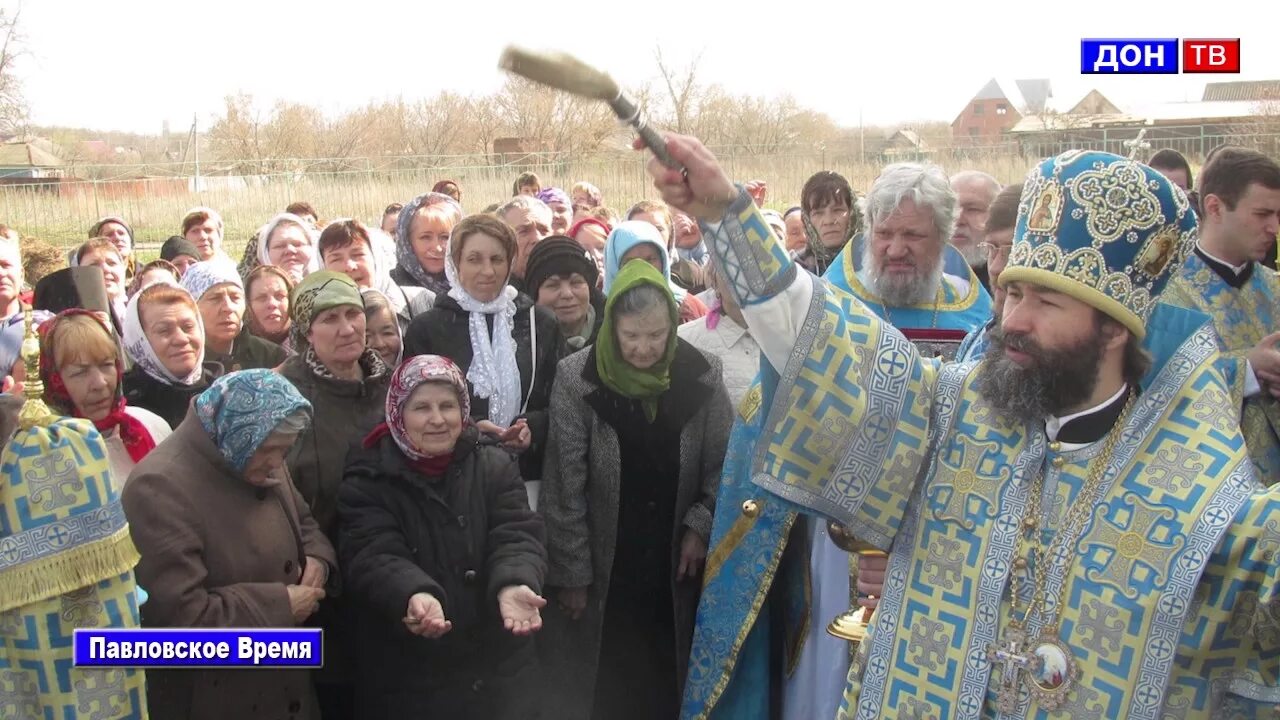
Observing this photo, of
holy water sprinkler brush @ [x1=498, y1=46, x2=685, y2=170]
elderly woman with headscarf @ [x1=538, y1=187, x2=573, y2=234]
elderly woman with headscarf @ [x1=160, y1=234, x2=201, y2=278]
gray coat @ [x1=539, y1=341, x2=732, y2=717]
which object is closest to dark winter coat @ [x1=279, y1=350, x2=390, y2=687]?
gray coat @ [x1=539, y1=341, x2=732, y2=717]

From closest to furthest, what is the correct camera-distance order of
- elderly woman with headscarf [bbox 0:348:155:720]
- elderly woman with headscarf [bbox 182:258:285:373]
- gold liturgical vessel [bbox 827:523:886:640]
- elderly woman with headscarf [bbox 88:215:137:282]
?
gold liturgical vessel [bbox 827:523:886:640]
elderly woman with headscarf [bbox 0:348:155:720]
elderly woman with headscarf [bbox 182:258:285:373]
elderly woman with headscarf [bbox 88:215:137:282]

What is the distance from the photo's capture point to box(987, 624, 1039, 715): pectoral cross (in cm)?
245

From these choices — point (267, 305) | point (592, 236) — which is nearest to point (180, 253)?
point (267, 305)

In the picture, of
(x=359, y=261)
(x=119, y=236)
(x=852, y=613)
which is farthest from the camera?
(x=119, y=236)

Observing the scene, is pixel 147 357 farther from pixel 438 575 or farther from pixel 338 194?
pixel 338 194

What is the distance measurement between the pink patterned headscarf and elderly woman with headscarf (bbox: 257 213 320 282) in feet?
8.18

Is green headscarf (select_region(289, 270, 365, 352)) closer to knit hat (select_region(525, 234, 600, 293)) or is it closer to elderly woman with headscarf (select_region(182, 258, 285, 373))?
elderly woman with headscarf (select_region(182, 258, 285, 373))

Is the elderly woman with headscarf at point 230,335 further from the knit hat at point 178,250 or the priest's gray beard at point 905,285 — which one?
the priest's gray beard at point 905,285

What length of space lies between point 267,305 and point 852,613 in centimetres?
321

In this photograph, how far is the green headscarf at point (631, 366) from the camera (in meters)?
4.39

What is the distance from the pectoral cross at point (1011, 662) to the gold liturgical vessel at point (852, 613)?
34cm

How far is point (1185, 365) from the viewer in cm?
247

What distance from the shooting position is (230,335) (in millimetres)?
5129

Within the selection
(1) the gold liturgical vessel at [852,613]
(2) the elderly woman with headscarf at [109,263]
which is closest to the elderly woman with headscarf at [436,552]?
(1) the gold liturgical vessel at [852,613]
